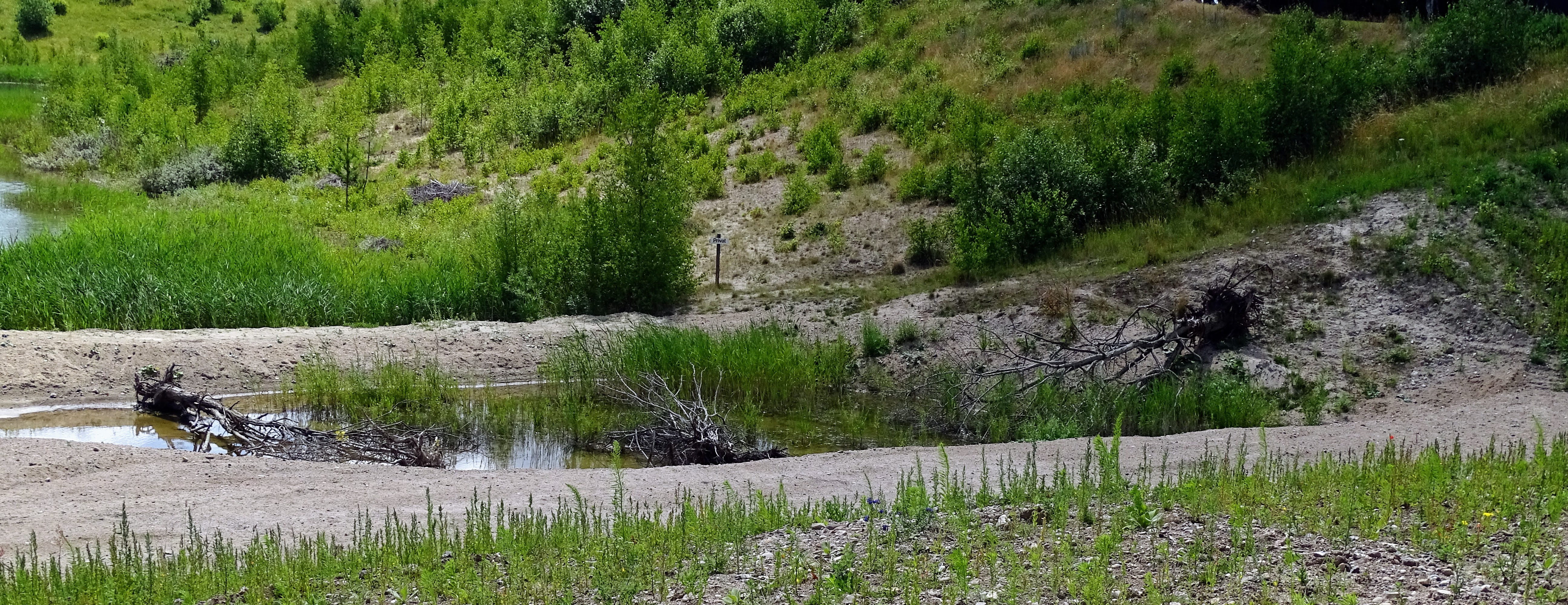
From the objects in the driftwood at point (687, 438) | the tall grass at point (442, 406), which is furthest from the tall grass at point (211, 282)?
the driftwood at point (687, 438)

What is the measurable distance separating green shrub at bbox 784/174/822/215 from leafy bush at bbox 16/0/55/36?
53267 mm

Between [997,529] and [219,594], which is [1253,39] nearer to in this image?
[997,529]

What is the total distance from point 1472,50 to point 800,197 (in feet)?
42.8

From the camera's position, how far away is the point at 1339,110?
74.4ft

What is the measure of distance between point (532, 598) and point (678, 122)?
26513 millimetres

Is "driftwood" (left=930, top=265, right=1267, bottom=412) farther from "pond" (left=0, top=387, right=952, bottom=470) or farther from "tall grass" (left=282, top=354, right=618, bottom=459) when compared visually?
"tall grass" (left=282, top=354, right=618, bottom=459)

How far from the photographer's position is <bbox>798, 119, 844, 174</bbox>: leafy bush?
92.0ft

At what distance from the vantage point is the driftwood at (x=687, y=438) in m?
13.6

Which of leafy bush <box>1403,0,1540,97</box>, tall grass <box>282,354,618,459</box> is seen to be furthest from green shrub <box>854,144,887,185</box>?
tall grass <box>282,354,618,459</box>

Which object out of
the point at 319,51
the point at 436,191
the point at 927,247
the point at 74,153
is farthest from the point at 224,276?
the point at 319,51

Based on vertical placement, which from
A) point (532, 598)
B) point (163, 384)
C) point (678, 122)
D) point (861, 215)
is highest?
point (678, 122)

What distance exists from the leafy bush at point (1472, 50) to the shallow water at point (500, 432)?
48.5 feet

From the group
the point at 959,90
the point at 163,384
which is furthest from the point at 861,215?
the point at 163,384

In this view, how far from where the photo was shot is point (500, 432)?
1488 cm
